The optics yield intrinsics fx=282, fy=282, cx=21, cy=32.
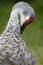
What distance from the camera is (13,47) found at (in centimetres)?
228

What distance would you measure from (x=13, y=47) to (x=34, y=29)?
3101 mm

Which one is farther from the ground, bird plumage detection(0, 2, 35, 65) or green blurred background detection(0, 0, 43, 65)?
bird plumage detection(0, 2, 35, 65)

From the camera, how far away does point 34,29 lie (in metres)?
5.36

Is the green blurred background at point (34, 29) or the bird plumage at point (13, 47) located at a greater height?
the bird plumage at point (13, 47)

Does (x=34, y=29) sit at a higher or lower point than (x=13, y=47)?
lower

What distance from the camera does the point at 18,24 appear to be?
239cm

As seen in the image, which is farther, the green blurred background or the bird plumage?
the green blurred background

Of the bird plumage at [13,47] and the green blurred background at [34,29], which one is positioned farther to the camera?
the green blurred background at [34,29]

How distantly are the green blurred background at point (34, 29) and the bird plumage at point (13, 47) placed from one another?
2.00 m

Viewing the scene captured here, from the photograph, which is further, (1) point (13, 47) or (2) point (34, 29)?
(2) point (34, 29)

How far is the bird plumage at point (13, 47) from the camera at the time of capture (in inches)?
88.3

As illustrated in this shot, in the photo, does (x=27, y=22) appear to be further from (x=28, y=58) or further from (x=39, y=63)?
(x=39, y=63)

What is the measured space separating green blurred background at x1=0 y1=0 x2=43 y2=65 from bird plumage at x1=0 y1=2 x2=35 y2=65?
200 centimetres

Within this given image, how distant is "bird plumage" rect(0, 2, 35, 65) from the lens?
2242 millimetres
